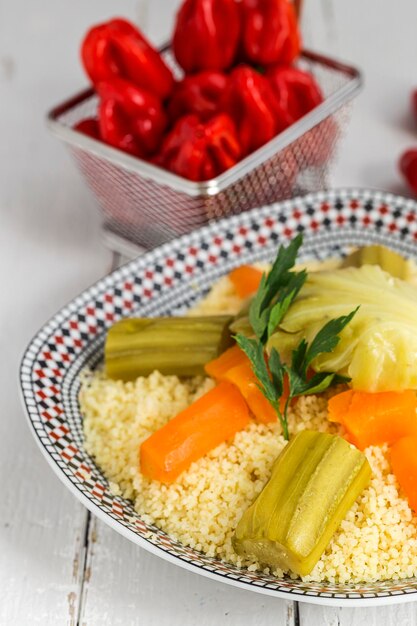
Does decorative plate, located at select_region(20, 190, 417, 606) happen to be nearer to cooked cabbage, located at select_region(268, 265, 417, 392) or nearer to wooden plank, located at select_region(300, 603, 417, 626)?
wooden plank, located at select_region(300, 603, 417, 626)

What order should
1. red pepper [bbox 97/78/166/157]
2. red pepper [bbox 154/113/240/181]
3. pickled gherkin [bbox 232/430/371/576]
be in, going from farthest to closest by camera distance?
red pepper [bbox 97/78/166/157] < red pepper [bbox 154/113/240/181] < pickled gherkin [bbox 232/430/371/576]

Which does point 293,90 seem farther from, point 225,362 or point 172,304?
point 225,362

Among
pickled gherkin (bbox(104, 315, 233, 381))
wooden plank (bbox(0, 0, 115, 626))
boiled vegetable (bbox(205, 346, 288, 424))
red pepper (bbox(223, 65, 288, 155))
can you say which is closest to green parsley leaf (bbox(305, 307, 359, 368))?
boiled vegetable (bbox(205, 346, 288, 424))

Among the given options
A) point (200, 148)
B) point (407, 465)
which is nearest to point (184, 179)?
point (200, 148)

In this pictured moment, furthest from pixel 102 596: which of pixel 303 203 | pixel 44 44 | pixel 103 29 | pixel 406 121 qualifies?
pixel 44 44

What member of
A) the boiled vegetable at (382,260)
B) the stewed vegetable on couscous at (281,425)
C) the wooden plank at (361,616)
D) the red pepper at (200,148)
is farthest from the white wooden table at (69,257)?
the boiled vegetable at (382,260)

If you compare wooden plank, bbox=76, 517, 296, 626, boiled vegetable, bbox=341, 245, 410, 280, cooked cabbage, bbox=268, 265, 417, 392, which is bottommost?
wooden plank, bbox=76, 517, 296, 626

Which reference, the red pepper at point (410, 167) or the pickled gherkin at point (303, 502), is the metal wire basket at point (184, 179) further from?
the pickled gherkin at point (303, 502)
